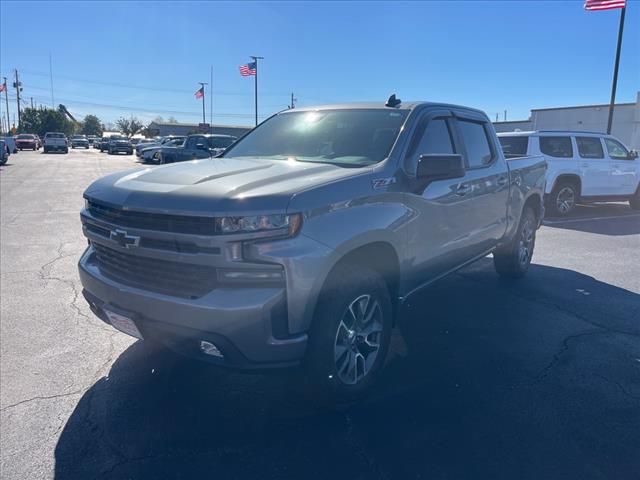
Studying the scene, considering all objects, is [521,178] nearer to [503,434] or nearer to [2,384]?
[503,434]

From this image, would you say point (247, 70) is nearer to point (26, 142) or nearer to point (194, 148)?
point (194, 148)

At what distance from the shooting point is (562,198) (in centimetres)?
1231

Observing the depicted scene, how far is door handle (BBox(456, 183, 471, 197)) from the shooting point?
4508 millimetres

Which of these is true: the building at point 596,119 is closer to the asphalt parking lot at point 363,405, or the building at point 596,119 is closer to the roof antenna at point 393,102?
the asphalt parking lot at point 363,405

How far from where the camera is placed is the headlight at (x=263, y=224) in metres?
2.74

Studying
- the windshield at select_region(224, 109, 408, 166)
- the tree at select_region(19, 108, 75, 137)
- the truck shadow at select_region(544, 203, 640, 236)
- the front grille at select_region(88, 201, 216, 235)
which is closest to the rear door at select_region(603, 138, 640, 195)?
the truck shadow at select_region(544, 203, 640, 236)

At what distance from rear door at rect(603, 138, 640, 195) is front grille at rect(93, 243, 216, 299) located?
1280 centimetres

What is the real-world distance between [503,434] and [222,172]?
2419mm

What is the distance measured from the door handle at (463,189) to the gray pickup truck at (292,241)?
0.03 meters

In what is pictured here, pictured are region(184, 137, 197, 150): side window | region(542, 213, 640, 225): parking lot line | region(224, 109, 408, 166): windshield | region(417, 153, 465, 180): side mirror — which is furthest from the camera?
region(184, 137, 197, 150): side window

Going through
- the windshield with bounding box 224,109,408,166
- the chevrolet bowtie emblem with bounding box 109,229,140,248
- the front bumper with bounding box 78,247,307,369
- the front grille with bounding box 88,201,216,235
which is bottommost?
the front bumper with bounding box 78,247,307,369

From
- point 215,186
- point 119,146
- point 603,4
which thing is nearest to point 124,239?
point 215,186

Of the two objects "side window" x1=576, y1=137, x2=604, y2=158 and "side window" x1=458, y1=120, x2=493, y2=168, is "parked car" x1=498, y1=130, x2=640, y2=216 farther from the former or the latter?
"side window" x1=458, y1=120, x2=493, y2=168

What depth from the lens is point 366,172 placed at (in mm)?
3426
